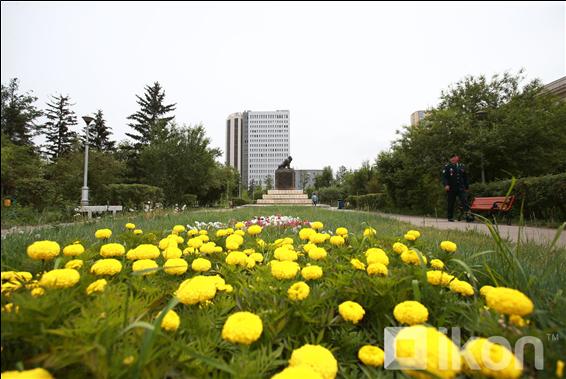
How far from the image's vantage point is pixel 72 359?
61 cm

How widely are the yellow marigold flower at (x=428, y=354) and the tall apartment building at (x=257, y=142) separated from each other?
98526 millimetres

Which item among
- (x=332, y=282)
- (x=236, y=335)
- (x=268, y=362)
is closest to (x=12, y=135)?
(x=236, y=335)

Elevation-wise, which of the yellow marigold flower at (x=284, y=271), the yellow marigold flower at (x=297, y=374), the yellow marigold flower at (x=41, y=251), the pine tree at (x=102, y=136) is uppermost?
the pine tree at (x=102, y=136)

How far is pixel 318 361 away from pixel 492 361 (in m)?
0.38

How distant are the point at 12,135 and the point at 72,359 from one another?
0.78 meters

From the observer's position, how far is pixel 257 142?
343 feet

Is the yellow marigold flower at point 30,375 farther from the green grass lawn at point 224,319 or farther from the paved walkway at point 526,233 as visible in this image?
the paved walkway at point 526,233

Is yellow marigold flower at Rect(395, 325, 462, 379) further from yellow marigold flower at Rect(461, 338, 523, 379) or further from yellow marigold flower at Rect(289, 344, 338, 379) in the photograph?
yellow marigold flower at Rect(289, 344, 338, 379)

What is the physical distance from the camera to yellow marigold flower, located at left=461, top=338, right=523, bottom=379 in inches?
23.4

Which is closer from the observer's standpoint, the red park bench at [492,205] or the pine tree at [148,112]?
the red park bench at [492,205]

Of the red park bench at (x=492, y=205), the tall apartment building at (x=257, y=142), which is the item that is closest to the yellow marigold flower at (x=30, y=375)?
the red park bench at (x=492, y=205)

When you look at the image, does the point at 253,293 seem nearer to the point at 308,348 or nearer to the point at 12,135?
the point at 308,348

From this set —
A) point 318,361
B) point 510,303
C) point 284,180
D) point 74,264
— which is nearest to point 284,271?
point 318,361

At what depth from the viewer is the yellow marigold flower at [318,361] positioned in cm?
71
